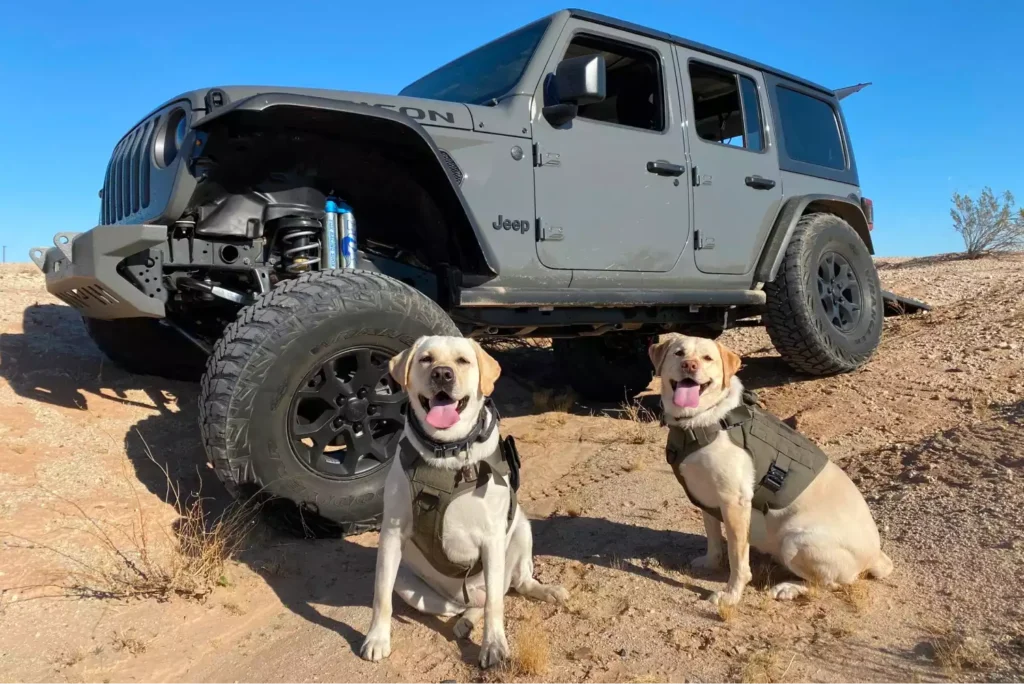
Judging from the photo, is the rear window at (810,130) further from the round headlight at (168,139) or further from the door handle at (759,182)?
the round headlight at (168,139)

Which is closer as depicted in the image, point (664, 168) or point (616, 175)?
point (616, 175)

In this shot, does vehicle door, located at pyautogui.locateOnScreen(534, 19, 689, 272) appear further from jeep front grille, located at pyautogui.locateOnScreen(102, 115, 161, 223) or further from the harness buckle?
jeep front grille, located at pyautogui.locateOnScreen(102, 115, 161, 223)

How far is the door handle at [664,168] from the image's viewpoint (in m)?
4.14

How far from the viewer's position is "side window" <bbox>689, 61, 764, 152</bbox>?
4938 millimetres

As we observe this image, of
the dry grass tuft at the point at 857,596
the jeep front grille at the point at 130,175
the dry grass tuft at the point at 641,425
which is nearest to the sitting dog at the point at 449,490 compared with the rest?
the dry grass tuft at the point at 857,596

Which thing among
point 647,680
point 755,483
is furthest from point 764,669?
point 755,483

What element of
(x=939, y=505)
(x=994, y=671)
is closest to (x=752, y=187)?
(x=939, y=505)

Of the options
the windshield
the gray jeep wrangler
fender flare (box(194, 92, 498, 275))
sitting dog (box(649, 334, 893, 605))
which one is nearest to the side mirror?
the gray jeep wrangler

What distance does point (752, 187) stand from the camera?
4.79 meters

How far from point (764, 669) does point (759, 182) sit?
139 inches

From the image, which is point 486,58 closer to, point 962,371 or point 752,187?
point 752,187

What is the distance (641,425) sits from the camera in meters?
5.10

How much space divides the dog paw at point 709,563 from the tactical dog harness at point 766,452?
0.83ft

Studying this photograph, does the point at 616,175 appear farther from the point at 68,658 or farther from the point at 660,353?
the point at 68,658
